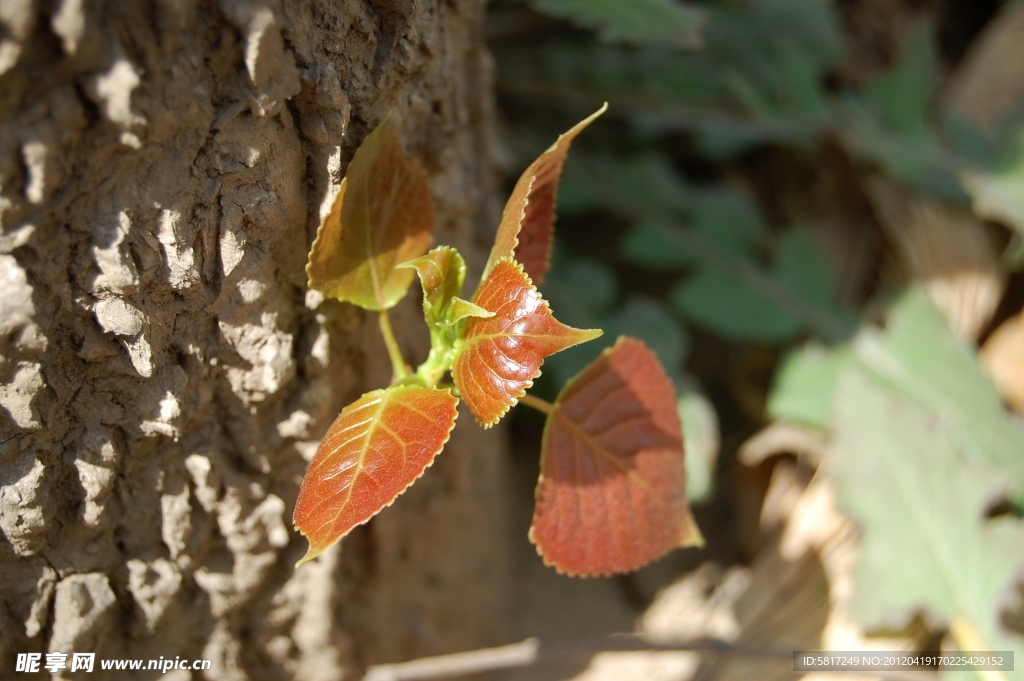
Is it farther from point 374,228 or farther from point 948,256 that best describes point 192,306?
point 948,256

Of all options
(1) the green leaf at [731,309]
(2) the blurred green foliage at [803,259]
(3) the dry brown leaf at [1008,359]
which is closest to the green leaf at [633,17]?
(2) the blurred green foliage at [803,259]

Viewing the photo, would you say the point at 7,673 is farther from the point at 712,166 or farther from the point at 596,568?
the point at 712,166

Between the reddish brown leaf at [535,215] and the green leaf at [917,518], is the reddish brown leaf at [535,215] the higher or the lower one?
the higher one

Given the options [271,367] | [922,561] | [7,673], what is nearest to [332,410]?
[271,367]

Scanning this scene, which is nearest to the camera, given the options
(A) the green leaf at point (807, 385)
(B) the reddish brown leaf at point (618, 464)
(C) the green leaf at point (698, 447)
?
(B) the reddish brown leaf at point (618, 464)

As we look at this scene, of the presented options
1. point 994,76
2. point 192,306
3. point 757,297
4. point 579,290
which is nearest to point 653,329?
point 579,290

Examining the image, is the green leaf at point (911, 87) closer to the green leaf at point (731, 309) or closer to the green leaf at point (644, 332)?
the green leaf at point (731, 309)
